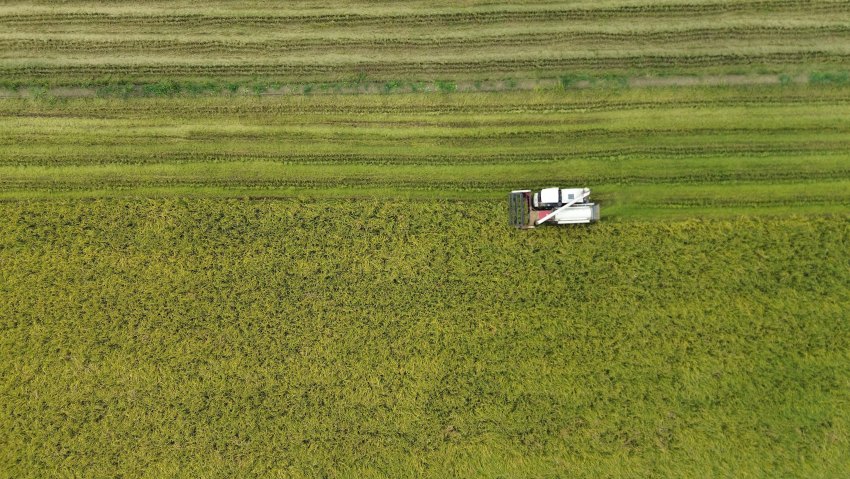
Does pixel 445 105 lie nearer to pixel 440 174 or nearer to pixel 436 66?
pixel 436 66

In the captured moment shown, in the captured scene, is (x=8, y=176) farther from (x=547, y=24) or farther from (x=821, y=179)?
(x=821, y=179)

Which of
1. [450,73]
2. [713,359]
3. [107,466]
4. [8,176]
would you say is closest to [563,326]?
[713,359]

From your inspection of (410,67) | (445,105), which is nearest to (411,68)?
(410,67)

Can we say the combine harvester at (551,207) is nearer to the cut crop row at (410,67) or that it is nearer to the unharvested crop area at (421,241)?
the unharvested crop area at (421,241)

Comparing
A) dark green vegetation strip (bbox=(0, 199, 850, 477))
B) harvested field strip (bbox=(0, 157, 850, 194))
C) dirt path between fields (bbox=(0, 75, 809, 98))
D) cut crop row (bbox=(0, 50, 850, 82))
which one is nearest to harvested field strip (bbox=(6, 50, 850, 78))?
cut crop row (bbox=(0, 50, 850, 82))

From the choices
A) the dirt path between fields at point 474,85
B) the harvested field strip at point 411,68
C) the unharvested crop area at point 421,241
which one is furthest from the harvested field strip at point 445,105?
the harvested field strip at point 411,68

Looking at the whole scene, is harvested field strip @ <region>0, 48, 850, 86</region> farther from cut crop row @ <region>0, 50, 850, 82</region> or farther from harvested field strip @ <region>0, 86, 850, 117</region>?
harvested field strip @ <region>0, 86, 850, 117</region>
